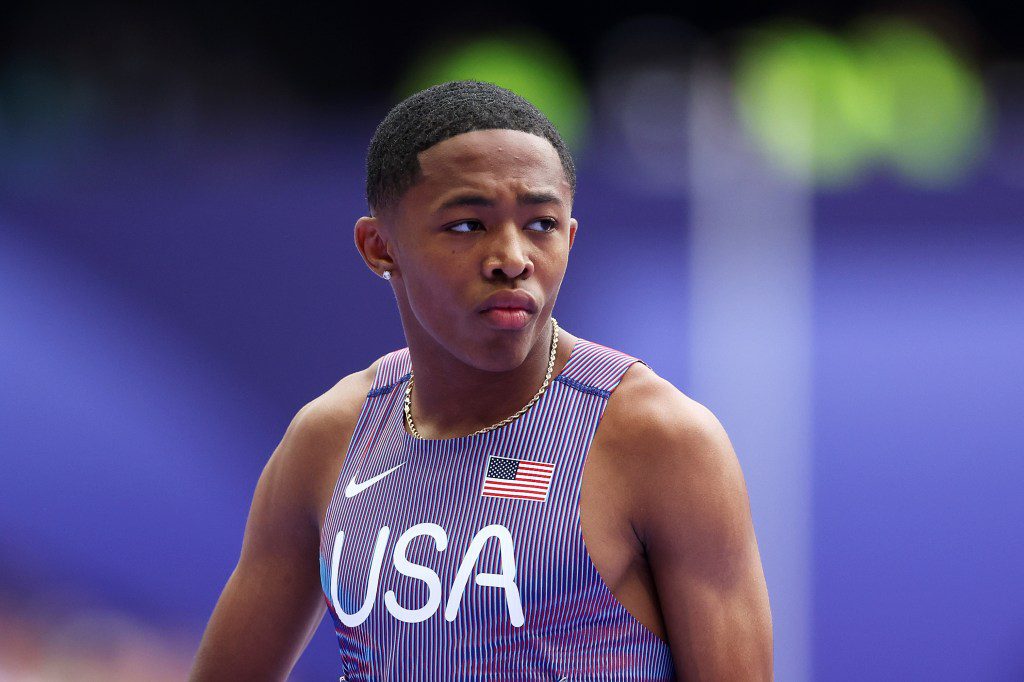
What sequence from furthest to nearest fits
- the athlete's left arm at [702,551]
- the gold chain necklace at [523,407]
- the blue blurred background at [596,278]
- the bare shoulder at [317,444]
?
the blue blurred background at [596,278] → the bare shoulder at [317,444] → the gold chain necklace at [523,407] → the athlete's left arm at [702,551]

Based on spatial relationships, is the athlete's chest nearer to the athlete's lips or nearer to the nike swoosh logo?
the nike swoosh logo

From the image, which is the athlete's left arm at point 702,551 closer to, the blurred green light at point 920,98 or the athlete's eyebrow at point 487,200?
the athlete's eyebrow at point 487,200

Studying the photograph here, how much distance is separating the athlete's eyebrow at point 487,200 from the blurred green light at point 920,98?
2.27 meters

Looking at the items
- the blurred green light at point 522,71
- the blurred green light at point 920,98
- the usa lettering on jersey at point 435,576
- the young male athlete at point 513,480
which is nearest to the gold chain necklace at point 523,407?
the young male athlete at point 513,480

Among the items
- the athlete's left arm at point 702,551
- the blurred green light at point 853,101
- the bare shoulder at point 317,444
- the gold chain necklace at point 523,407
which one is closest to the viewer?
the athlete's left arm at point 702,551

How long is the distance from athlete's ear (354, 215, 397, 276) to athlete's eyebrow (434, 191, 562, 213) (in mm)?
107

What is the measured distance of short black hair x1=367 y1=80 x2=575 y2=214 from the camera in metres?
1.04

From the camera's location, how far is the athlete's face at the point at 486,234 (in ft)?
3.31

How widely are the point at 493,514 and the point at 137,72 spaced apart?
8.23 feet

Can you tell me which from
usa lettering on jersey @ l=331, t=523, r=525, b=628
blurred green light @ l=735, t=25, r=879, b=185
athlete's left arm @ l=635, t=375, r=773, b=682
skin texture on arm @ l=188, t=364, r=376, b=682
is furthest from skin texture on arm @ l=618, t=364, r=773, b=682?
blurred green light @ l=735, t=25, r=879, b=185

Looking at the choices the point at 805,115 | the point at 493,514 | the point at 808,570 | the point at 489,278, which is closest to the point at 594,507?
the point at 493,514

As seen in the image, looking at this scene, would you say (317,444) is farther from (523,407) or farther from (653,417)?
(653,417)

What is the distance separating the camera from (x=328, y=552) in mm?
1127

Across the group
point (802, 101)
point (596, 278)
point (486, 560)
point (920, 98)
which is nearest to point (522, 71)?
point (596, 278)
